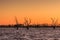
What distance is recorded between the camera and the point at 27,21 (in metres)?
184

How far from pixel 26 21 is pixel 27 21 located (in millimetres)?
1538

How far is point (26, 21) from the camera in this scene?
185500mm
